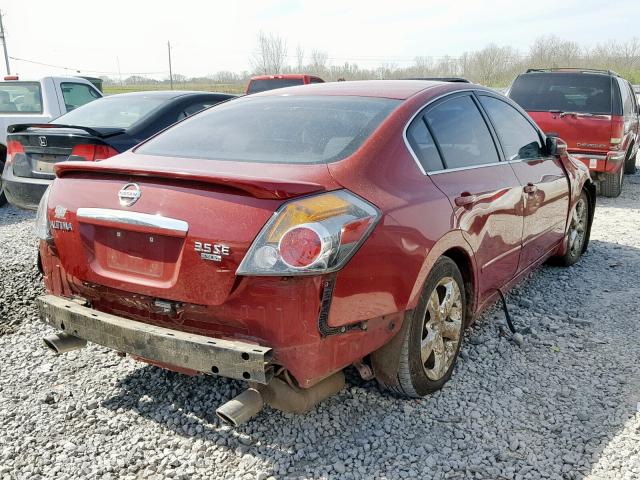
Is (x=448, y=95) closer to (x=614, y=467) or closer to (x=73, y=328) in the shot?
(x=614, y=467)

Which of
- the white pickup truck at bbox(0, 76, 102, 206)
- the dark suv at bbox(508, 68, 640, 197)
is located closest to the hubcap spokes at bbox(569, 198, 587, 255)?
the dark suv at bbox(508, 68, 640, 197)

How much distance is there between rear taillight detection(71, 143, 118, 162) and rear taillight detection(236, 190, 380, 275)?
351cm

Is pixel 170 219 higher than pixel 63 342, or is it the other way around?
pixel 170 219

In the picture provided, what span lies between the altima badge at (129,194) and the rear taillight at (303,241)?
24.8 inches

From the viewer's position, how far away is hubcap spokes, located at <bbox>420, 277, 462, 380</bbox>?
3.05m

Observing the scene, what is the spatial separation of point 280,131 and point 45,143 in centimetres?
357

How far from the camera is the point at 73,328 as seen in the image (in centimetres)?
276

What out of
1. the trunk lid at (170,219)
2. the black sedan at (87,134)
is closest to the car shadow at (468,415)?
the trunk lid at (170,219)

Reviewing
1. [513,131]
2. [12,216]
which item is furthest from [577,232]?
[12,216]

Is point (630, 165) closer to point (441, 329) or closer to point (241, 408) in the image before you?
point (441, 329)

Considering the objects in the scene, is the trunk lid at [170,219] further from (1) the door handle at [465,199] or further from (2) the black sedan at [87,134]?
(2) the black sedan at [87,134]

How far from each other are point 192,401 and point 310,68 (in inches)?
2364

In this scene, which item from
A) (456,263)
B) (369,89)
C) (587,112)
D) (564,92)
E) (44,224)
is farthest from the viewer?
(564,92)

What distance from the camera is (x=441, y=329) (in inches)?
125
